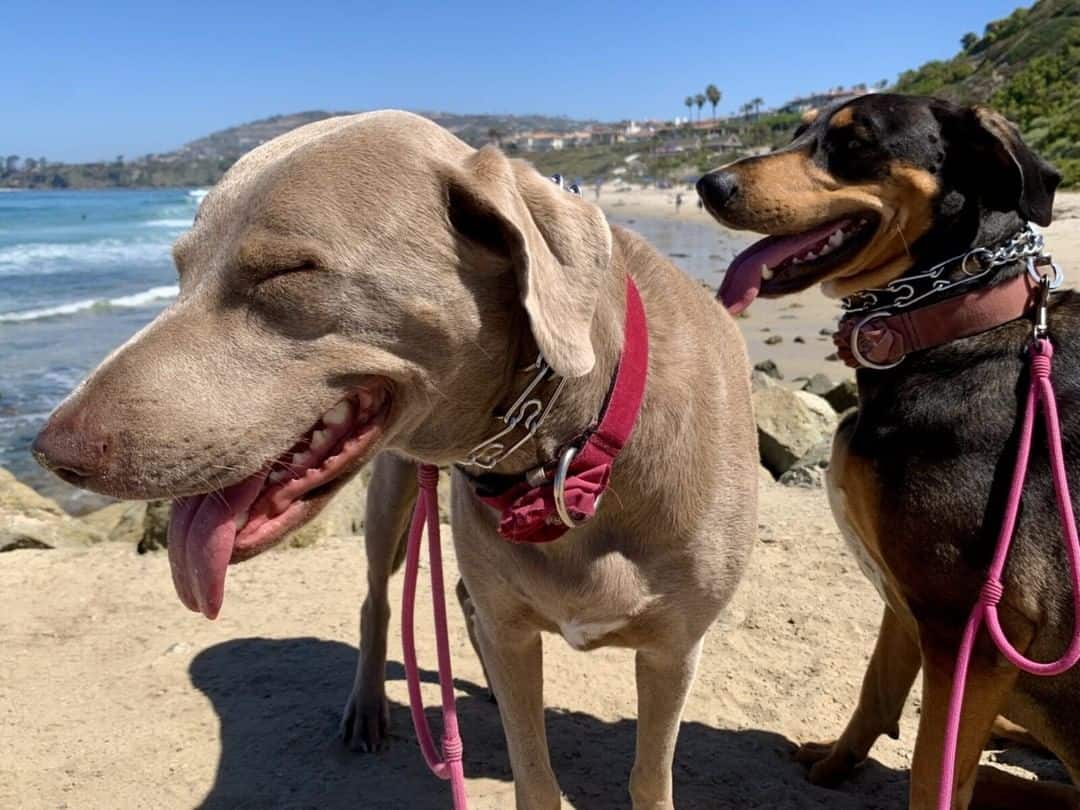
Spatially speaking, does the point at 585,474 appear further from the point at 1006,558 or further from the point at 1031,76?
the point at 1031,76

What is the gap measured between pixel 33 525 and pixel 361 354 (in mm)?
4800

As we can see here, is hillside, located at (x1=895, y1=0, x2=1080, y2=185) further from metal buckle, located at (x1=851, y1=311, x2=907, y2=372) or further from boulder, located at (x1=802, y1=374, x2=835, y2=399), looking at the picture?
metal buckle, located at (x1=851, y1=311, x2=907, y2=372)

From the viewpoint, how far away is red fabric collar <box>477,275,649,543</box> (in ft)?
6.84

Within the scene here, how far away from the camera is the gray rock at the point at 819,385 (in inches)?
332

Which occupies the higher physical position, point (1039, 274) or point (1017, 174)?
point (1017, 174)

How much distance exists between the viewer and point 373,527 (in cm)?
366

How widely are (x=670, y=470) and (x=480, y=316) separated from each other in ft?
2.18

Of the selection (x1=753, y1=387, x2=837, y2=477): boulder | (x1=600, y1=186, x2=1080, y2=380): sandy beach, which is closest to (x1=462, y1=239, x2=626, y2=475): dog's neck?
(x1=753, y1=387, x2=837, y2=477): boulder

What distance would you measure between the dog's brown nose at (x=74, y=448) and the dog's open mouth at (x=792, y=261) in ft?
7.00

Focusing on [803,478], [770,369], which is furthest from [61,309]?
[803,478]

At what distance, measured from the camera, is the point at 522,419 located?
205 centimetres

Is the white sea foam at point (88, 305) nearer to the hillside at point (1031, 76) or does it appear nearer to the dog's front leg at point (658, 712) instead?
the dog's front leg at point (658, 712)

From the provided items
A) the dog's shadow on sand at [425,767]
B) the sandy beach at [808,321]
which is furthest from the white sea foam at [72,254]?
the dog's shadow on sand at [425,767]

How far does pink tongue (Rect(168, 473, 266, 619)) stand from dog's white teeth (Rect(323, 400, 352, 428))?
17 centimetres
